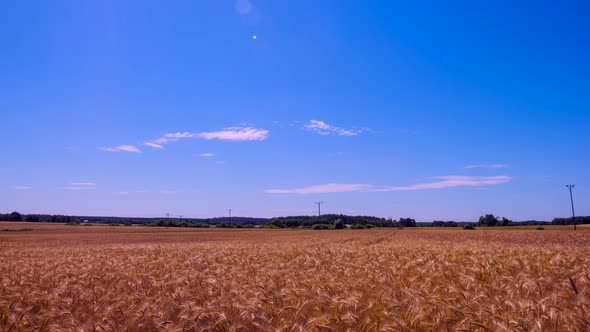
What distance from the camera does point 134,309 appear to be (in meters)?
5.06

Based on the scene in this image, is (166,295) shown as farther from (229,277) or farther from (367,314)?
(367,314)

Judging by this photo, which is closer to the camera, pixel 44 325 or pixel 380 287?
pixel 44 325

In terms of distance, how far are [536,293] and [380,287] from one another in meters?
2.14

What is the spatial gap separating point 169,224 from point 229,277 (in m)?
134

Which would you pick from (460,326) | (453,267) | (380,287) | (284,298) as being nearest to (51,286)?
(284,298)

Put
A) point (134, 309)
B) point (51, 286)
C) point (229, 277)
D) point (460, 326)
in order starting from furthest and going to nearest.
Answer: point (229, 277) → point (51, 286) → point (134, 309) → point (460, 326)

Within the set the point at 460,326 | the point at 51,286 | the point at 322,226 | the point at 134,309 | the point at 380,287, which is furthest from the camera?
the point at 322,226

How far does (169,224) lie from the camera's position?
5246 inches

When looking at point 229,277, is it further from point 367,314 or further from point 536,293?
point 536,293

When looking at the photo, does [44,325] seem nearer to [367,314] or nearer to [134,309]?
[134,309]

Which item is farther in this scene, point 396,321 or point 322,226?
point 322,226

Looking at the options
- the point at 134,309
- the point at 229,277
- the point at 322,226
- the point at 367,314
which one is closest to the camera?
the point at 367,314

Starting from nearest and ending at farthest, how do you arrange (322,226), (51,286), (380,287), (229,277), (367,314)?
(367,314), (380,287), (51,286), (229,277), (322,226)

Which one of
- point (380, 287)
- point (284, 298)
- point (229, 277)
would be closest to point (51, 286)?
point (229, 277)
